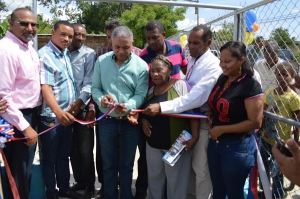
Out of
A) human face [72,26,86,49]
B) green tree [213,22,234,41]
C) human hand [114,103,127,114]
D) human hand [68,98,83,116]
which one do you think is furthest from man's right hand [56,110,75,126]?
green tree [213,22,234,41]

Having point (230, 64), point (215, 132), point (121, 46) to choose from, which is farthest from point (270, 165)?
point (121, 46)

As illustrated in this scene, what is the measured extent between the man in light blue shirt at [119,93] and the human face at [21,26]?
688 mm

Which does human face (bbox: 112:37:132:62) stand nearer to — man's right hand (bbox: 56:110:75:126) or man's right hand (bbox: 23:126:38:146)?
man's right hand (bbox: 56:110:75:126)

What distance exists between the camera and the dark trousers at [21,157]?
116 inches

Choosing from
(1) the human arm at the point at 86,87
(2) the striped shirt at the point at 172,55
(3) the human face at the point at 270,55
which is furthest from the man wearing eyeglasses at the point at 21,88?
(3) the human face at the point at 270,55

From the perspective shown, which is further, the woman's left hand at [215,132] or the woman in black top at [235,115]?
the woman's left hand at [215,132]

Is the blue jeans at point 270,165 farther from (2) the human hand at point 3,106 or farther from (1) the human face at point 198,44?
(2) the human hand at point 3,106

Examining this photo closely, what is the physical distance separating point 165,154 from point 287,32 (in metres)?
1.59

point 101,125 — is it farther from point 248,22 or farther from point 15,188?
point 248,22

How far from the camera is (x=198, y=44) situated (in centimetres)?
314

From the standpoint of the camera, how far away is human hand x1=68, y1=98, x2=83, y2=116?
3264 mm

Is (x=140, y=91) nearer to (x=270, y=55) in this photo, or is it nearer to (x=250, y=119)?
(x=250, y=119)

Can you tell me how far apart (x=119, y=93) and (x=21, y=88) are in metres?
0.90

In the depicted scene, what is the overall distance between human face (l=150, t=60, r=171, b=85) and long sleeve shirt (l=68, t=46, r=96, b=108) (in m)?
0.80
